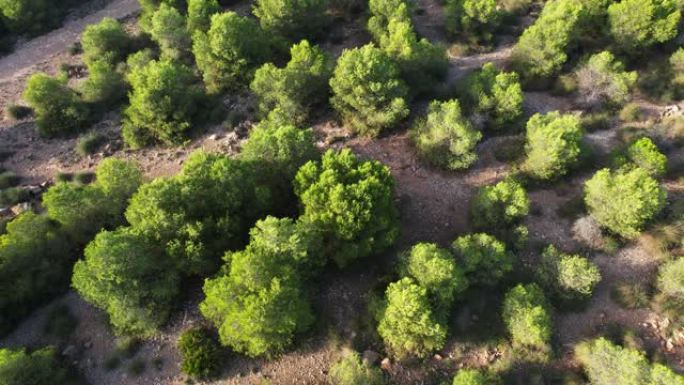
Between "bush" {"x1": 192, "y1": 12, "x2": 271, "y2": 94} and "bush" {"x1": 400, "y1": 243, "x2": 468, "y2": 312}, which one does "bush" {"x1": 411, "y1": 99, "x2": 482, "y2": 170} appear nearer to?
"bush" {"x1": 400, "y1": 243, "x2": 468, "y2": 312}

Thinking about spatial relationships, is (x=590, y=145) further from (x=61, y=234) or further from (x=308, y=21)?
(x=61, y=234)

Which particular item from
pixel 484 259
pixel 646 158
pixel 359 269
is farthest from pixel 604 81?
pixel 359 269

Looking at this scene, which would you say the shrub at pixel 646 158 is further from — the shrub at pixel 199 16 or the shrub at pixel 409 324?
the shrub at pixel 199 16

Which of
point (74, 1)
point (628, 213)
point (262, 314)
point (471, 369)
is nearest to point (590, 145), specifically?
point (628, 213)

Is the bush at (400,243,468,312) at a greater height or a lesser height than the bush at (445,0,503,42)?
lesser

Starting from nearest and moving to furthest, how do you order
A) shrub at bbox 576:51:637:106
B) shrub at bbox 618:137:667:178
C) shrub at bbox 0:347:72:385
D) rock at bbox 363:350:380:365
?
shrub at bbox 0:347:72:385 → rock at bbox 363:350:380:365 → shrub at bbox 618:137:667:178 → shrub at bbox 576:51:637:106

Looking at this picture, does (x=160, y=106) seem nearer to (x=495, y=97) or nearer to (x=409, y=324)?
(x=409, y=324)

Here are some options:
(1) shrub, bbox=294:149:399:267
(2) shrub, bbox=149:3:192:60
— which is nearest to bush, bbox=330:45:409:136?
(1) shrub, bbox=294:149:399:267
